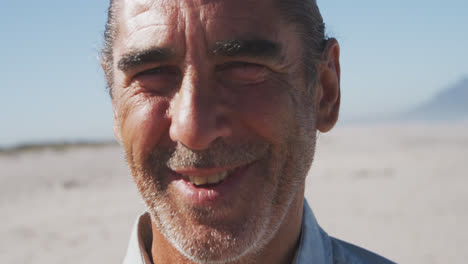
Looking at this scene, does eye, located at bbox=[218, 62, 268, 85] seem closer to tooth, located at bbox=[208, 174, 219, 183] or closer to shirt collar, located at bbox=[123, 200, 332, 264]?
tooth, located at bbox=[208, 174, 219, 183]

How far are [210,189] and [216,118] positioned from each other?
305 millimetres

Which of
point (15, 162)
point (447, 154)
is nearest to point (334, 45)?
point (447, 154)

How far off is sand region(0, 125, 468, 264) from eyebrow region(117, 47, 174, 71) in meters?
6.67

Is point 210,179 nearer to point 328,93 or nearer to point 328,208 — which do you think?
point 328,93

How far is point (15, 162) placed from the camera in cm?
2092

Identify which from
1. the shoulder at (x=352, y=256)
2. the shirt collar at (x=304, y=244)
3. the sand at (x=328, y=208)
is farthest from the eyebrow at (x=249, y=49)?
the sand at (x=328, y=208)

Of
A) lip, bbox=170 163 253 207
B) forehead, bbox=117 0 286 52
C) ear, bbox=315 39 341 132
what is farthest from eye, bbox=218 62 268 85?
ear, bbox=315 39 341 132

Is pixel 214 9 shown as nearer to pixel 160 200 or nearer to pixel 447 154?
pixel 160 200

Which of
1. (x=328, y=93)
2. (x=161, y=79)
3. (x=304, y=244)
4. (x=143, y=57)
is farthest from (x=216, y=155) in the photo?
(x=328, y=93)

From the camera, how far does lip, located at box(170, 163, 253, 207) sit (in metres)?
1.70

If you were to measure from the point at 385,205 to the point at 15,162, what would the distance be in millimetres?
18272

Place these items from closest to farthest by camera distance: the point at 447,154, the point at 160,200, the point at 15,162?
the point at 160,200 → the point at 447,154 → the point at 15,162

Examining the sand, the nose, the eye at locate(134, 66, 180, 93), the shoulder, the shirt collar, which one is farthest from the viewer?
the sand

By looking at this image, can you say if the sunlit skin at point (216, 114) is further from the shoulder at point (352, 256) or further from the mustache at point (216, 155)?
the shoulder at point (352, 256)
